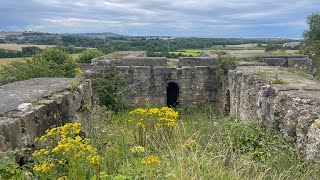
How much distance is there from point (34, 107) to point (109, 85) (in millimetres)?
7517

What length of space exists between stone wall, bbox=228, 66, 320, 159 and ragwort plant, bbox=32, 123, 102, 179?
233 cm

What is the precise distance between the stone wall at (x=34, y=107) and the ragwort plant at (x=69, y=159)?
0.37 meters

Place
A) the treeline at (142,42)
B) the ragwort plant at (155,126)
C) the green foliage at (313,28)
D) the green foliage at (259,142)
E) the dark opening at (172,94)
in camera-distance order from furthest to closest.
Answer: the treeline at (142,42) < the green foliage at (313,28) < the dark opening at (172,94) < the ragwort plant at (155,126) < the green foliage at (259,142)

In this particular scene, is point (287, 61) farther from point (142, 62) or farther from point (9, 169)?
point (9, 169)

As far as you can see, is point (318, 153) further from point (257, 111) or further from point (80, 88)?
point (80, 88)

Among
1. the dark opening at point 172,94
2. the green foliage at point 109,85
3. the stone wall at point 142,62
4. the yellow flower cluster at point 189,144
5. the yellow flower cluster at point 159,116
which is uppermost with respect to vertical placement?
the stone wall at point 142,62

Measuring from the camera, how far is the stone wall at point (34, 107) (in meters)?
4.07

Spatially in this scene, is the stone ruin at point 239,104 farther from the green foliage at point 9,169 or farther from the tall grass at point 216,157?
the green foliage at point 9,169

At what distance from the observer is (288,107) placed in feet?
16.7

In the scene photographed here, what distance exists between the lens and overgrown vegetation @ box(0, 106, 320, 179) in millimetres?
3637

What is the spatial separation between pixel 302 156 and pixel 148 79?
935 cm

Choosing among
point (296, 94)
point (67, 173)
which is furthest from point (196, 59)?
point (67, 173)

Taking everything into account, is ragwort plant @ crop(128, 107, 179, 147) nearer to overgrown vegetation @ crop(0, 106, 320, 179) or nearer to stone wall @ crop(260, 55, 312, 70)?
overgrown vegetation @ crop(0, 106, 320, 179)

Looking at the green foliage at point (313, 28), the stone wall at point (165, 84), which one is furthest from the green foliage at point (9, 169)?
the green foliage at point (313, 28)
